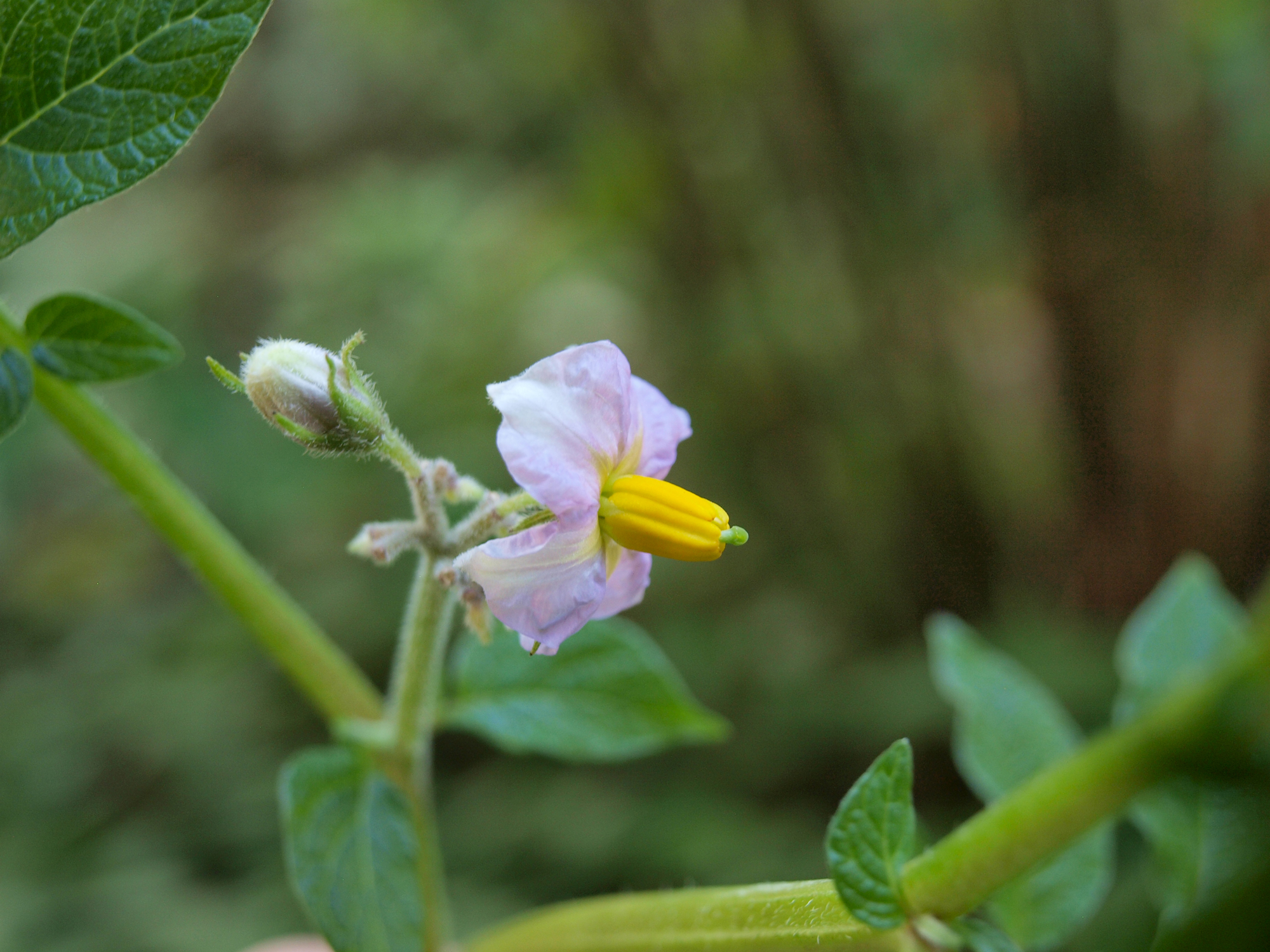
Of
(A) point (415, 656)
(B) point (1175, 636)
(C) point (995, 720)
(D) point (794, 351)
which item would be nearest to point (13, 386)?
(A) point (415, 656)

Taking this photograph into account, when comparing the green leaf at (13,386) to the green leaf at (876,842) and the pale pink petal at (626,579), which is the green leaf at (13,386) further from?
the green leaf at (876,842)

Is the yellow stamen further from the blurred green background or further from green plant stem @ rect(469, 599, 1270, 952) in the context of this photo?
the blurred green background

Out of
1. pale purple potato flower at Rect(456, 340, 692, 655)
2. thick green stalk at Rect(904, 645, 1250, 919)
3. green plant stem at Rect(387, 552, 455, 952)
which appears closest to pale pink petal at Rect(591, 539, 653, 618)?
pale purple potato flower at Rect(456, 340, 692, 655)

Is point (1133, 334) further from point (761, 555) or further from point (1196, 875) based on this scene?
point (1196, 875)

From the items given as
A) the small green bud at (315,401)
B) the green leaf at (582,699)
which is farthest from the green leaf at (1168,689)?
the small green bud at (315,401)

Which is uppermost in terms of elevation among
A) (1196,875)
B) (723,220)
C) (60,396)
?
(60,396)

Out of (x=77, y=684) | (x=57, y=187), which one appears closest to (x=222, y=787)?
(x=77, y=684)
